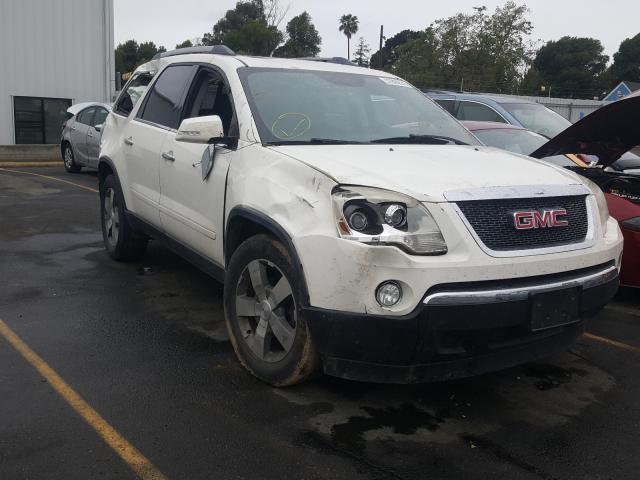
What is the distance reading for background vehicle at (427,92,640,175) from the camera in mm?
9461

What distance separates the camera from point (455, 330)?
2949 millimetres

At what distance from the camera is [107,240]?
6426mm

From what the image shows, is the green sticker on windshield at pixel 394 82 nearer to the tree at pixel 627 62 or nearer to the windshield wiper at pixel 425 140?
the windshield wiper at pixel 425 140

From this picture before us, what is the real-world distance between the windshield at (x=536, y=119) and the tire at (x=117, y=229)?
5952mm

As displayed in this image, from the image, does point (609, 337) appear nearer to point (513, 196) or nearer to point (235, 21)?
point (513, 196)

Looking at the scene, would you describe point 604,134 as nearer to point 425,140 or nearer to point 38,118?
point 425,140

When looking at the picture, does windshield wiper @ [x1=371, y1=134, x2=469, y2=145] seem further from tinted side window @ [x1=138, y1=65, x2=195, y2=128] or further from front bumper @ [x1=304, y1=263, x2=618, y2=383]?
tinted side window @ [x1=138, y1=65, x2=195, y2=128]

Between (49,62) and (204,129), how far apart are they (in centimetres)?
1848

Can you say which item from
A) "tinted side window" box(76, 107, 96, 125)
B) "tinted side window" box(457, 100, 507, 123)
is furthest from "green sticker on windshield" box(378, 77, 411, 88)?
"tinted side window" box(76, 107, 96, 125)

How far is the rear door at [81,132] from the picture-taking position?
12.9m

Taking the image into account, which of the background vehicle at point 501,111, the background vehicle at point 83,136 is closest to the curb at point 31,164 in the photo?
the background vehicle at point 83,136

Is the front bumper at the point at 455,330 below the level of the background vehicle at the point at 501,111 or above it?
below

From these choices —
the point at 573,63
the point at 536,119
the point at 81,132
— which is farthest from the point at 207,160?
the point at 573,63

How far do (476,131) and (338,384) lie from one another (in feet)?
16.1
